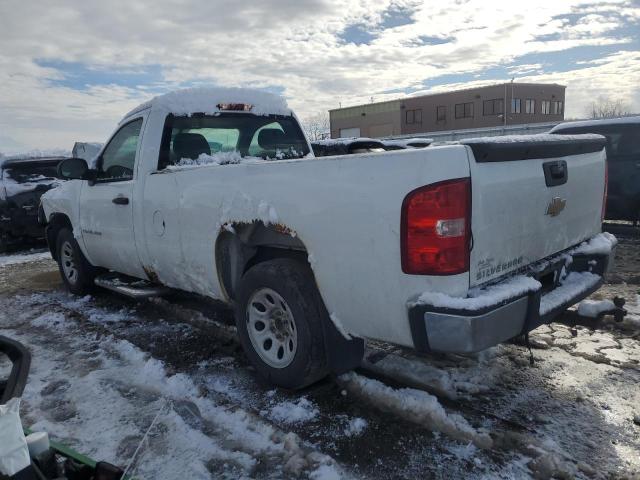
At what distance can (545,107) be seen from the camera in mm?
52688

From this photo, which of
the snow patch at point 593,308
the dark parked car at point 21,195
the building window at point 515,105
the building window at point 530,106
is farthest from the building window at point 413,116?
the snow patch at point 593,308

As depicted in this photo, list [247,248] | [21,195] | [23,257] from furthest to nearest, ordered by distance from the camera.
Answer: [21,195]
[23,257]
[247,248]

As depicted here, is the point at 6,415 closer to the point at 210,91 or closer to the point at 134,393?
the point at 134,393

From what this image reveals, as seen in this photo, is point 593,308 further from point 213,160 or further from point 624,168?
point 624,168

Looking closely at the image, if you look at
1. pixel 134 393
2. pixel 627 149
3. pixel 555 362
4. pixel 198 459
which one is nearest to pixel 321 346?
pixel 198 459

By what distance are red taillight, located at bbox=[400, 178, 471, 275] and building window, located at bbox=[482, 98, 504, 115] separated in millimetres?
49482

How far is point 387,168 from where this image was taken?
8.41 ft

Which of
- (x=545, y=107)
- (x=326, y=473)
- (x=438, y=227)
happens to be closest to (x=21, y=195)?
(x=326, y=473)

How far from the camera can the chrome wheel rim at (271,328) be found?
3.35 meters

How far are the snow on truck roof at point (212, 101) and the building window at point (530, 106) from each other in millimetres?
50452

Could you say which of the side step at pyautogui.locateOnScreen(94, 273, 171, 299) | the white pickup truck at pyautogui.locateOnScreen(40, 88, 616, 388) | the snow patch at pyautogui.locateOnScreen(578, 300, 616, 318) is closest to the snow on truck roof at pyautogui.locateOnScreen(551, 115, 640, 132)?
the snow patch at pyautogui.locateOnScreen(578, 300, 616, 318)

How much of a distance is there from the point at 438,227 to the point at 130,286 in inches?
140

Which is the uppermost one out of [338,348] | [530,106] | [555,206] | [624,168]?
[530,106]

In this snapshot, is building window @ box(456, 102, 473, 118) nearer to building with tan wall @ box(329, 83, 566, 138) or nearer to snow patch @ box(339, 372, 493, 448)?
building with tan wall @ box(329, 83, 566, 138)
